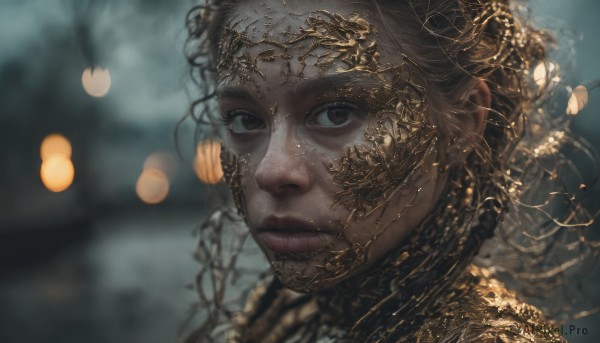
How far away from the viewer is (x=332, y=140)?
1.70 meters

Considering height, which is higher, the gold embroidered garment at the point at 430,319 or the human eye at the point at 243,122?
the human eye at the point at 243,122

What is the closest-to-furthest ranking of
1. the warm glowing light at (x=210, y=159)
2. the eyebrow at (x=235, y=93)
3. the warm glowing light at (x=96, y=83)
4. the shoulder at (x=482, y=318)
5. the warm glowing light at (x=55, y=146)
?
the shoulder at (x=482, y=318), the eyebrow at (x=235, y=93), the warm glowing light at (x=210, y=159), the warm glowing light at (x=96, y=83), the warm glowing light at (x=55, y=146)

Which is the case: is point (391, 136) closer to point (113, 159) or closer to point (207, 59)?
point (207, 59)

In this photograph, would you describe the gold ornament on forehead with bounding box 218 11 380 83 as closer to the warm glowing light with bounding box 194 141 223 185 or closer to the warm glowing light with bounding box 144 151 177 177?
the warm glowing light with bounding box 194 141 223 185

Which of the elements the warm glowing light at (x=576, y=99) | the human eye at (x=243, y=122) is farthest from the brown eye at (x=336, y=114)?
the warm glowing light at (x=576, y=99)

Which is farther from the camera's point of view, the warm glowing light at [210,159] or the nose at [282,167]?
the warm glowing light at [210,159]

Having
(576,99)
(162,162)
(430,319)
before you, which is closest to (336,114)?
(430,319)

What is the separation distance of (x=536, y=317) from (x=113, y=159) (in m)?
7.26

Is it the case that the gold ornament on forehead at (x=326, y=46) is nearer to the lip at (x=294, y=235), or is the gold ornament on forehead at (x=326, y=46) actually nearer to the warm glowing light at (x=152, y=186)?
the lip at (x=294, y=235)

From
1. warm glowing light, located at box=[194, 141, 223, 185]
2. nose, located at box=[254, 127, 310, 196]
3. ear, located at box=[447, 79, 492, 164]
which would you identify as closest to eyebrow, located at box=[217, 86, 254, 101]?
nose, located at box=[254, 127, 310, 196]

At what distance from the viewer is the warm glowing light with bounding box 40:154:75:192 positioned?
6.30 meters

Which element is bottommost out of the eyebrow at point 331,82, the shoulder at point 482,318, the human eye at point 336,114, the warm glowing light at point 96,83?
the shoulder at point 482,318

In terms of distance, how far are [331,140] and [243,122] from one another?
0.29 meters

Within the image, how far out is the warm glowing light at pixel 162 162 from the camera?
9.93m
